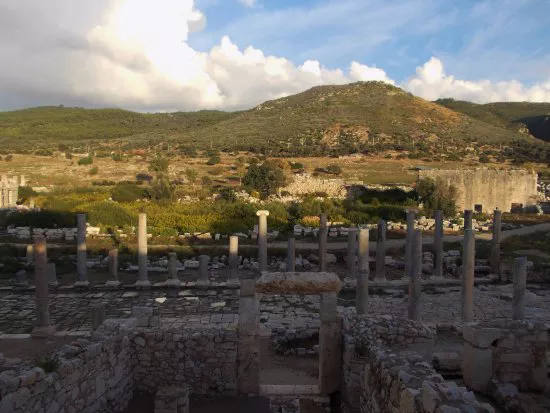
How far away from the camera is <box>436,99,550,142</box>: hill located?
8662cm

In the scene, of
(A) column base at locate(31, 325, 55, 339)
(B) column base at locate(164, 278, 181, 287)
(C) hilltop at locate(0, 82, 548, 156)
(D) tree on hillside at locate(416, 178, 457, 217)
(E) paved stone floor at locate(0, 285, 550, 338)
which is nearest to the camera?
(A) column base at locate(31, 325, 55, 339)

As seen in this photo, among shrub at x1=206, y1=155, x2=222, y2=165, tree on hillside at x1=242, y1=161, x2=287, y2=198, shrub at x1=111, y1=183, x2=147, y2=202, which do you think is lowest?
shrub at x1=111, y1=183, x2=147, y2=202

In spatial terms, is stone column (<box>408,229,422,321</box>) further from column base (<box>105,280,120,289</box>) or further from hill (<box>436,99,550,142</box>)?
hill (<box>436,99,550,142</box>)

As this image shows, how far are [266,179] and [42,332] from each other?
29461mm

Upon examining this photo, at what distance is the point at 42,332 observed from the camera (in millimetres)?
12555

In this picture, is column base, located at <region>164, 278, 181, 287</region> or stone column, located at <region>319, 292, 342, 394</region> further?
column base, located at <region>164, 278, 181, 287</region>

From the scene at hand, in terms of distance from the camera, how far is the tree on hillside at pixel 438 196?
108 feet

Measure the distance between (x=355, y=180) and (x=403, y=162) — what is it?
45.6 ft

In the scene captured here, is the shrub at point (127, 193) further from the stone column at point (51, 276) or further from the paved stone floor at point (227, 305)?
the paved stone floor at point (227, 305)

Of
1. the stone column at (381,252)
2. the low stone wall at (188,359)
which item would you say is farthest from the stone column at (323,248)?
the low stone wall at (188,359)

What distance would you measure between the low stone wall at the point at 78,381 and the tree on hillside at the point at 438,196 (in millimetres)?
28287

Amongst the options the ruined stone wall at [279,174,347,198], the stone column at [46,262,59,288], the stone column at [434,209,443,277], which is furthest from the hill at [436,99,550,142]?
the stone column at [46,262,59,288]

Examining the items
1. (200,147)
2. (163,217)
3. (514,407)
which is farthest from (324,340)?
(200,147)

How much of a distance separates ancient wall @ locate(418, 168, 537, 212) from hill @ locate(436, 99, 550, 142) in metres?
55.3
